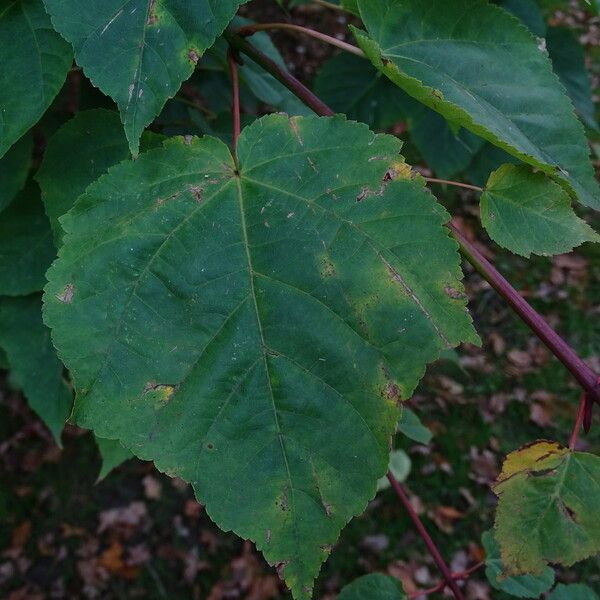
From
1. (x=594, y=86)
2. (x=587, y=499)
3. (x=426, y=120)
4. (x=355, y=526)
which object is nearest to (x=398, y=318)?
(x=587, y=499)

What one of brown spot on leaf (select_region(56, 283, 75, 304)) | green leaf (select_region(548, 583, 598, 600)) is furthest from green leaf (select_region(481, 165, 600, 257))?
green leaf (select_region(548, 583, 598, 600))

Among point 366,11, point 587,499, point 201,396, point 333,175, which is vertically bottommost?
point 587,499

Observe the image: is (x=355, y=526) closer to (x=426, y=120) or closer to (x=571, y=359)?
Answer: (x=426, y=120)

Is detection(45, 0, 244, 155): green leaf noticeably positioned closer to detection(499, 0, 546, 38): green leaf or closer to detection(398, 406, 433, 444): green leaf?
detection(398, 406, 433, 444): green leaf

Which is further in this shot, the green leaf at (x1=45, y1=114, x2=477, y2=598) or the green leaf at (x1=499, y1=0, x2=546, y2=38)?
the green leaf at (x1=499, y1=0, x2=546, y2=38)

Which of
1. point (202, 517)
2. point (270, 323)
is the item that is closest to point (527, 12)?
point (270, 323)

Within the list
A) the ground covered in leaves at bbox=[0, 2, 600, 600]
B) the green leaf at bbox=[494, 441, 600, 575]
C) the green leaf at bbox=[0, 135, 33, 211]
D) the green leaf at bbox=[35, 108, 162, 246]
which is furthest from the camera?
the ground covered in leaves at bbox=[0, 2, 600, 600]
